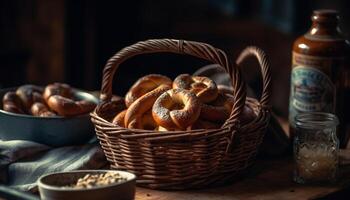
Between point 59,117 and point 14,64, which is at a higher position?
point 59,117

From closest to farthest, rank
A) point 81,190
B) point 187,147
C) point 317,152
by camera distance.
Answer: point 81,190 → point 187,147 → point 317,152

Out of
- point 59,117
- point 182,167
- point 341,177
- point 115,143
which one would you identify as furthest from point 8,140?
point 341,177

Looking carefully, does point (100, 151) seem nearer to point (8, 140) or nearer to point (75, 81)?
point (8, 140)

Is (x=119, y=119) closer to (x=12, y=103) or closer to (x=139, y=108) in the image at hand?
(x=139, y=108)

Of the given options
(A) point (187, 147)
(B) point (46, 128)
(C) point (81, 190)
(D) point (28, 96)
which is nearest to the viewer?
(C) point (81, 190)

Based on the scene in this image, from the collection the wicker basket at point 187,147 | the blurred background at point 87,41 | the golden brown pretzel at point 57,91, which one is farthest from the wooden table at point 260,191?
the blurred background at point 87,41

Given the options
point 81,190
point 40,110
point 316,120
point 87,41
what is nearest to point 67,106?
point 40,110
